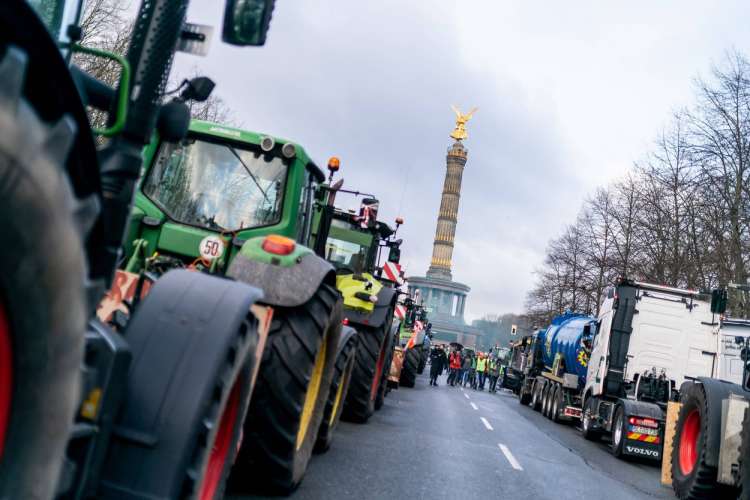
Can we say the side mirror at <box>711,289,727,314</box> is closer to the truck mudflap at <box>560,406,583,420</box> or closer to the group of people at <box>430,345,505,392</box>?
the truck mudflap at <box>560,406,583,420</box>

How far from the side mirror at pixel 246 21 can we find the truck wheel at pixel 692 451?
25.2 feet

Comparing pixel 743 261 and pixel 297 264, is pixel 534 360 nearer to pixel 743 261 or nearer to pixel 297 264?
pixel 743 261

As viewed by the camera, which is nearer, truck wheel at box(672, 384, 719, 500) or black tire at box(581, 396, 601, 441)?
truck wheel at box(672, 384, 719, 500)

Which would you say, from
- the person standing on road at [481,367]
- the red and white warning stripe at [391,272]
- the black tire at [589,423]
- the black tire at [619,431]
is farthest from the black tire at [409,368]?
the person standing on road at [481,367]

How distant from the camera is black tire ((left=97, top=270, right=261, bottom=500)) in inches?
112

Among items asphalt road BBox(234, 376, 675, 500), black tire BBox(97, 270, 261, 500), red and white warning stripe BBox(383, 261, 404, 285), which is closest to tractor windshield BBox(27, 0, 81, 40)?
black tire BBox(97, 270, 261, 500)

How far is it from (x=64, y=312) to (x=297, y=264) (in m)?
3.33

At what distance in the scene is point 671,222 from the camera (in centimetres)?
3164

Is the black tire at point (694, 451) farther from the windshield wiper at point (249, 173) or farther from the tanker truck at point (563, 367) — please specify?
the tanker truck at point (563, 367)

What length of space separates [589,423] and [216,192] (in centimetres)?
1360

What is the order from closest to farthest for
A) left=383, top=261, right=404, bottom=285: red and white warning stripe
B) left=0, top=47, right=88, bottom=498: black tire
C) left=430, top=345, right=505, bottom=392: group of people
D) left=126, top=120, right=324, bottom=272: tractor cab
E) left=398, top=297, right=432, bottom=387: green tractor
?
left=0, top=47, right=88, bottom=498: black tire → left=126, top=120, right=324, bottom=272: tractor cab → left=383, top=261, right=404, bottom=285: red and white warning stripe → left=398, top=297, right=432, bottom=387: green tractor → left=430, top=345, right=505, bottom=392: group of people

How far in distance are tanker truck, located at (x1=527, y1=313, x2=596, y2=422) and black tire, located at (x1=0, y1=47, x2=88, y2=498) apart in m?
18.9

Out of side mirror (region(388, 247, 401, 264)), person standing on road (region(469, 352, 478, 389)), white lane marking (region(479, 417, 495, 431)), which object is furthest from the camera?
person standing on road (region(469, 352, 478, 389))

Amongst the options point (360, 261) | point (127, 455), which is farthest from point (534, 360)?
point (127, 455)
